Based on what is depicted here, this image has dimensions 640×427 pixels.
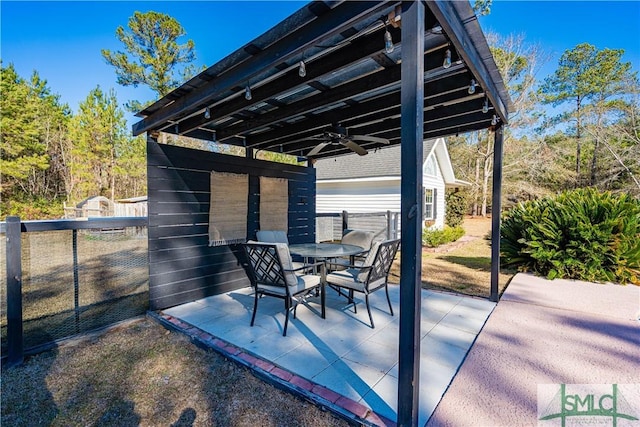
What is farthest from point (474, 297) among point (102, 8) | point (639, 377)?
point (102, 8)

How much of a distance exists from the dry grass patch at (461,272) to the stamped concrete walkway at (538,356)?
0.76 m

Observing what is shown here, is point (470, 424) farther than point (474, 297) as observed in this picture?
No

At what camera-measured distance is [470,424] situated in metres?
1.85

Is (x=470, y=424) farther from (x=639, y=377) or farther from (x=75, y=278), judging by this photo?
(x=75, y=278)

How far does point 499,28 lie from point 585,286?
1597 centimetres

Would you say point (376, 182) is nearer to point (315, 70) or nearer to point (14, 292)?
point (315, 70)

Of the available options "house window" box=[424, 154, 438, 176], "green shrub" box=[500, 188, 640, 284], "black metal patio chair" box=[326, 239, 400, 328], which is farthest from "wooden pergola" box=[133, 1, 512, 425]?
"house window" box=[424, 154, 438, 176]

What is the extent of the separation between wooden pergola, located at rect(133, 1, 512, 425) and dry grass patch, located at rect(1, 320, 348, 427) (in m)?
1.05

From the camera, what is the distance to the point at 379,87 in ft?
9.68

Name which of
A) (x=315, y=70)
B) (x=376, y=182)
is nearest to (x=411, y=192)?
(x=315, y=70)

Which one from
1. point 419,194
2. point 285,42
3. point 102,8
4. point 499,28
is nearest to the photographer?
point 419,194

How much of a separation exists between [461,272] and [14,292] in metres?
6.84

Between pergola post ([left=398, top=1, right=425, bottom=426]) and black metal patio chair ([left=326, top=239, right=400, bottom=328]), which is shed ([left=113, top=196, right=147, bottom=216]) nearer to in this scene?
black metal patio chair ([left=326, top=239, right=400, bottom=328])
